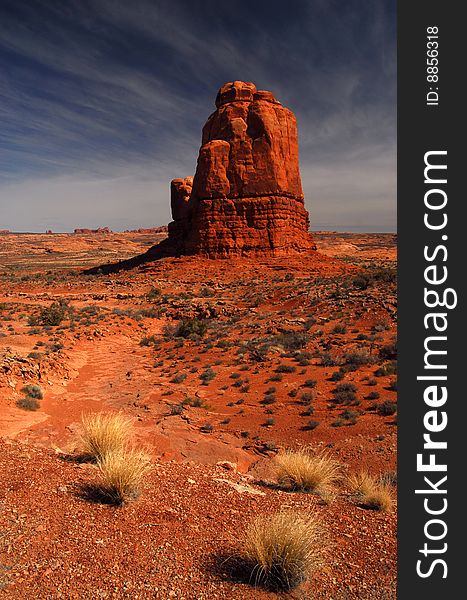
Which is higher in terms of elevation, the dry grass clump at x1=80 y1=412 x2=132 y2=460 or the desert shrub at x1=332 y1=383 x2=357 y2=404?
the dry grass clump at x1=80 y1=412 x2=132 y2=460

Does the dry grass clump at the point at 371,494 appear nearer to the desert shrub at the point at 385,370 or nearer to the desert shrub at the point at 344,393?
the desert shrub at the point at 344,393

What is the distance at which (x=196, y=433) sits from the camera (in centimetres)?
818

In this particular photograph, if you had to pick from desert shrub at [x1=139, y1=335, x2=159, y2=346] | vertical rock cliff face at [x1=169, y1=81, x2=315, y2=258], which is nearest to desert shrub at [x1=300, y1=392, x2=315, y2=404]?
desert shrub at [x1=139, y1=335, x2=159, y2=346]

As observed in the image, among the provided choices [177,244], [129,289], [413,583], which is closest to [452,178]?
[413,583]

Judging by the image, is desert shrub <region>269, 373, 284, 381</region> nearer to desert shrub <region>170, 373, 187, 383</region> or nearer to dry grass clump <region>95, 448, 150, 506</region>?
desert shrub <region>170, 373, 187, 383</region>

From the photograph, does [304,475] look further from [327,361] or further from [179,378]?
[179,378]

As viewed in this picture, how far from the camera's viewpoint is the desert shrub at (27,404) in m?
8.81

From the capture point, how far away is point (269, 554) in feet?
10.5

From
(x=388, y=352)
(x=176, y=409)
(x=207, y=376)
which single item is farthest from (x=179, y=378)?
(x=388, y=352)

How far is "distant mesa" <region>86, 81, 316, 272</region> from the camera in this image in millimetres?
38469

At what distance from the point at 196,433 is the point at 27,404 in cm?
455

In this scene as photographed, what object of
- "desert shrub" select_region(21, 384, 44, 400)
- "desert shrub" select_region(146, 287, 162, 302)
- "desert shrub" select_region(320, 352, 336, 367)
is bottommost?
"desert shrub" select_region(320, 352, 336, 367)

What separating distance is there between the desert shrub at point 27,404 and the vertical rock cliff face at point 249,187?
30658 mm

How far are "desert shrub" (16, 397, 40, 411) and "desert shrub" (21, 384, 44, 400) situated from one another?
1.64 ft
